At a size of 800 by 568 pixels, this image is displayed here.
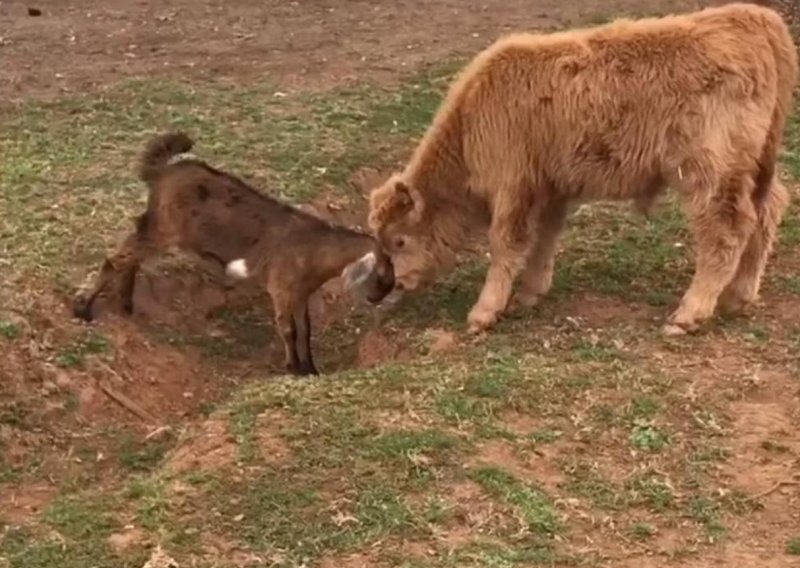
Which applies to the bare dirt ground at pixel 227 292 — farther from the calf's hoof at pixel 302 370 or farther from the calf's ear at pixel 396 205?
the calf's ear at pixel 396 205

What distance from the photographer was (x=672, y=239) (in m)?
8.80

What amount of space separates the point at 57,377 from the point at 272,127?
3.70m

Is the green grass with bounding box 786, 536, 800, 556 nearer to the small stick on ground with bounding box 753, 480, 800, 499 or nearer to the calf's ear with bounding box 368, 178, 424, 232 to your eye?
the small stick on ground with bounding box 753, 480, 800, 499

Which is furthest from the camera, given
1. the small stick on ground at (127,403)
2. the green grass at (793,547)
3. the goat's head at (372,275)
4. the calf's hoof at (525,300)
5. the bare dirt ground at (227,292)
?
the calf's hoof at (525,300)

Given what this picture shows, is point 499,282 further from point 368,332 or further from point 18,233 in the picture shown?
point 18,233

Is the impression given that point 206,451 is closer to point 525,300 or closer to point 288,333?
point 288,333

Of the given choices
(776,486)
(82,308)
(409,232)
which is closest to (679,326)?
(409,232)

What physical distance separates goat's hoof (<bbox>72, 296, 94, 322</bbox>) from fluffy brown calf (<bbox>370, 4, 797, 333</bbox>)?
151cm

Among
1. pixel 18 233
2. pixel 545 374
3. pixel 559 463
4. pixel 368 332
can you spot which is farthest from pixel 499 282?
pixel 18 233

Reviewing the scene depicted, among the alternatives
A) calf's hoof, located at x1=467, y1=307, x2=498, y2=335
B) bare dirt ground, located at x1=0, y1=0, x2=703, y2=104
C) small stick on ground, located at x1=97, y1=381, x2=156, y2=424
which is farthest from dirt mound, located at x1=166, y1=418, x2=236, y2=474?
bare dirt ground, located at x1=0, y1=0, x2=703, y2=104

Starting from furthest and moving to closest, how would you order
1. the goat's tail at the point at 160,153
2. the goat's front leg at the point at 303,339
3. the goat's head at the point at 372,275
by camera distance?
1. the goat's tail at the point at 160,153
2. the goat's head at the point at 372,275
3. the goat's front leg at the point at 303,339

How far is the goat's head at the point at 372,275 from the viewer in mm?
7523

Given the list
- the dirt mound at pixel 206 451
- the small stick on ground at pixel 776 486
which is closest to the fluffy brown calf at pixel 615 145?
the small stick on ground at pixel 776 486

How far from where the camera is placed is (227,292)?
8109 mm
